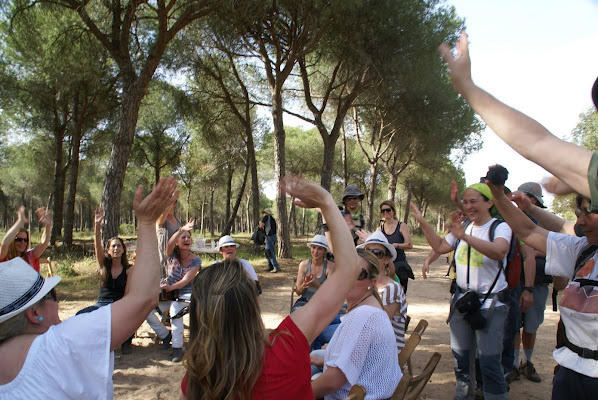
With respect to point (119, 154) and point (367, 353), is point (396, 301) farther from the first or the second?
point (119, 154)

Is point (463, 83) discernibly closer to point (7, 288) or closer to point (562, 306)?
point (562, 306)

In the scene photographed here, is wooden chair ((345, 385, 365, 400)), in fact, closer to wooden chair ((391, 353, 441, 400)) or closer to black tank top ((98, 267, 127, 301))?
wooden chair ((391, 353, 441, 400))

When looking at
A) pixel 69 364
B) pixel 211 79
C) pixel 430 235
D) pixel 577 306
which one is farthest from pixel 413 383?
pixel 211 79

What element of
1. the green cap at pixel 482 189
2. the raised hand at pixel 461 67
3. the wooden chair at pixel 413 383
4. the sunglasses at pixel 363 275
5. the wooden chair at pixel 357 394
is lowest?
the wooden chair at pixel 413 383

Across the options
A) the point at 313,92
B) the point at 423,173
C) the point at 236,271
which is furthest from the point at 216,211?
the point at 236,271

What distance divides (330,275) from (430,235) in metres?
2.16

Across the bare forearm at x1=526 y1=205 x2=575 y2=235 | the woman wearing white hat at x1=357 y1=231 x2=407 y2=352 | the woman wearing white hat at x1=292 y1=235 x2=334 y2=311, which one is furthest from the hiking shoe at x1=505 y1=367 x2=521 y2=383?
the bare forearm at x1=526 y1=205 x2=575 y2=235

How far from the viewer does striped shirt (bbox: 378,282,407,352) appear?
338 centimetres

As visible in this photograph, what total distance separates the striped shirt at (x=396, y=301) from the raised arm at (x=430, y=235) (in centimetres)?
57

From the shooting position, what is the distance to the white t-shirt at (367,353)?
2123mm

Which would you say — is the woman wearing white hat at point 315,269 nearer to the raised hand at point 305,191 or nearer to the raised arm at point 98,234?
the raised arm at point 98,234

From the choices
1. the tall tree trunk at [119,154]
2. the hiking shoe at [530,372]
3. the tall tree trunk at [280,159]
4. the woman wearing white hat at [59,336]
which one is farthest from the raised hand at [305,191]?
the tall tree trunk at [280,159]

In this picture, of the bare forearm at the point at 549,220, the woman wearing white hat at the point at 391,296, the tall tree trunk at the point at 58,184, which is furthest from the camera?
the tall tree trunk at the point at 58,184

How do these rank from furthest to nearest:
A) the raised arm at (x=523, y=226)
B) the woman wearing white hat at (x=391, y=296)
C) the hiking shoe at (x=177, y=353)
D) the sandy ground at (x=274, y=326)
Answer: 1. the hiking shoe at (x=177, y=353)
2. the sandy ground at (x=274, y=326)
3. the woman wearing white hat at (x=391, y=296)
4. the raised arm at (x=523, y=226)
